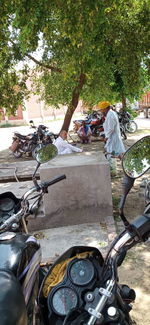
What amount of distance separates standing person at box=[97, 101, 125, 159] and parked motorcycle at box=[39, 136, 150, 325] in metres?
5.77

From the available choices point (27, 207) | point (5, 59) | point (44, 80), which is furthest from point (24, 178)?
point (44, 80)

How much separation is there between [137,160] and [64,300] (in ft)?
2.27

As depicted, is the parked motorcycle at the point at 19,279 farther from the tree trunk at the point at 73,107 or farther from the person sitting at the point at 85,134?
the person sitting at the point at 85,134

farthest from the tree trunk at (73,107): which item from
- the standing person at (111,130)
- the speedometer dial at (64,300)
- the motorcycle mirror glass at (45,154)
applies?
the speedometer dial at (64,300)

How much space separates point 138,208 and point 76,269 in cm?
388

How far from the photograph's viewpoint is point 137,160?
1.45 m

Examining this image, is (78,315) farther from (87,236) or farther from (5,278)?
(87,236)

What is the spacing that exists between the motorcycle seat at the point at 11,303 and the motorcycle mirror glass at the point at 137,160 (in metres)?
0.60

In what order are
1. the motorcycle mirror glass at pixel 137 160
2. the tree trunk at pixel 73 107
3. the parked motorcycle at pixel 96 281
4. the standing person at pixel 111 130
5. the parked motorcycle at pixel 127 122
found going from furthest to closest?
the parked motorcycle at pixel 127 122
the tree trunk at pixel 73 107
the standing person at pixel 111 130
the motorcycle mirror glass at pixel 137 160
the parked motorcycle at pixel 96 281

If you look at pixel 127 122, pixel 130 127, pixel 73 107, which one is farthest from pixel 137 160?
pixel 130 127

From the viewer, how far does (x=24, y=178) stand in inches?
201

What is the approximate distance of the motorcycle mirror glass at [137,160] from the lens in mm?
1354

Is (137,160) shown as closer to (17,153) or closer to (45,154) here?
(45,154)

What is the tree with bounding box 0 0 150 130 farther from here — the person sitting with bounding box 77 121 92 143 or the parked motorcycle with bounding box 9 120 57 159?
the person sitting with bounding box 77 121 92 143
